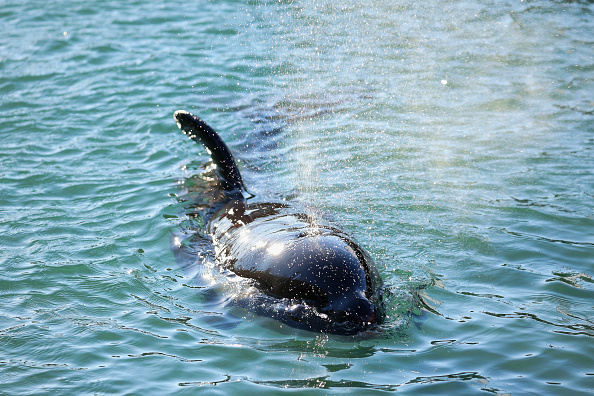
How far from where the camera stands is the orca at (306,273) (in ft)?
15.3

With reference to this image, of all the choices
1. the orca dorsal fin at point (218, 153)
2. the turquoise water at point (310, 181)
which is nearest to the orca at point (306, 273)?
the turquoise water at point (310, 181)

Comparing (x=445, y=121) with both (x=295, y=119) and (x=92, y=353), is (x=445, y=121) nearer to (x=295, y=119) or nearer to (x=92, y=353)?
(x=295, y=119)

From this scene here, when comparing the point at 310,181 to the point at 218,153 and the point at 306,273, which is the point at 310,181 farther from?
the point at 306,273

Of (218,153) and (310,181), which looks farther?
(310,181)

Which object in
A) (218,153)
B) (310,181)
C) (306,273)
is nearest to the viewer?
(306,273)

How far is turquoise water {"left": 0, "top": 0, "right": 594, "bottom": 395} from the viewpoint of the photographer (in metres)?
4.78

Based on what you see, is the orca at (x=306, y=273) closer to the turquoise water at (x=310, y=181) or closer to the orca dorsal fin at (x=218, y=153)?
the turquoise water at (x=310, y=181)

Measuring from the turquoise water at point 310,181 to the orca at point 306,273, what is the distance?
15cm

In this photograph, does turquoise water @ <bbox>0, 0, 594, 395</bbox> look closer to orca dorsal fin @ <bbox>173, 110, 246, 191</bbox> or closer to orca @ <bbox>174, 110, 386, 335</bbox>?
orca @ <bbox>174, 110, 386, 335</bbox>

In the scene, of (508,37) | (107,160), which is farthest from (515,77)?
(107,160)

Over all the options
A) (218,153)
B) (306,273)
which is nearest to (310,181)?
(218,153)

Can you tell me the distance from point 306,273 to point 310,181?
338cm

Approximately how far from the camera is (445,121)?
9.45m

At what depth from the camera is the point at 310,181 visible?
26.5 ft
